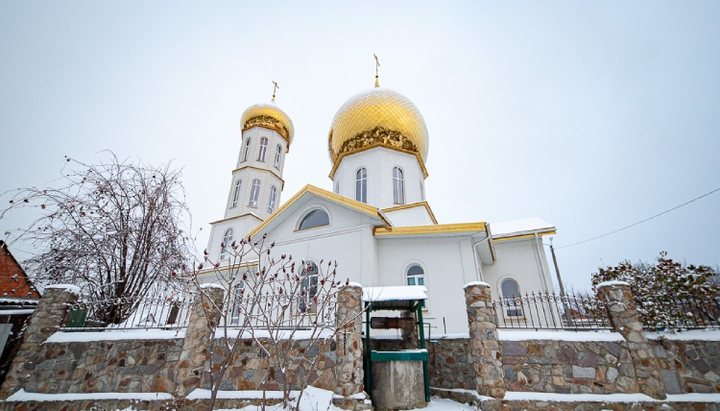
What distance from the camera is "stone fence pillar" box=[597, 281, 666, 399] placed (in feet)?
19.2

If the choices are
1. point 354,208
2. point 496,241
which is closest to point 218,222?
point 354,208

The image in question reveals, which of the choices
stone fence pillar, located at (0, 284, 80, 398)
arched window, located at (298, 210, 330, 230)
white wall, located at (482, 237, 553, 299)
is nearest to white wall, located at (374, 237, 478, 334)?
arched window, located at (298, 210, 330, 230)

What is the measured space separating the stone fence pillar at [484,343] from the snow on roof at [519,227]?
25.2 ft

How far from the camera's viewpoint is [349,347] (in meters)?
6.57

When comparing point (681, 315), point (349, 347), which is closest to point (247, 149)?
point (349, 347)

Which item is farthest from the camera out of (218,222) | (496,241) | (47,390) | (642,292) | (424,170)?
(218,222)

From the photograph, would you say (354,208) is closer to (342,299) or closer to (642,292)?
(342,299)

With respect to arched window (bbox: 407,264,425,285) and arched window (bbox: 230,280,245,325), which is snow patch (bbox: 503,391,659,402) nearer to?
arched window (bbox: 407,264,425,285)

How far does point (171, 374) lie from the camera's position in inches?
260

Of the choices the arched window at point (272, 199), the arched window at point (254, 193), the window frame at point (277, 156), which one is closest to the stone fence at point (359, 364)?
the arched window at point (254, 193)

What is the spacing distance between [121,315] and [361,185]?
10.5m

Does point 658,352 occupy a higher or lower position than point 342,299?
lower

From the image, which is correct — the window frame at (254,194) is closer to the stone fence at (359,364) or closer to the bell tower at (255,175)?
the bell tower at (255,175)

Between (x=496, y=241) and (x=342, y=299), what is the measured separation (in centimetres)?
959
